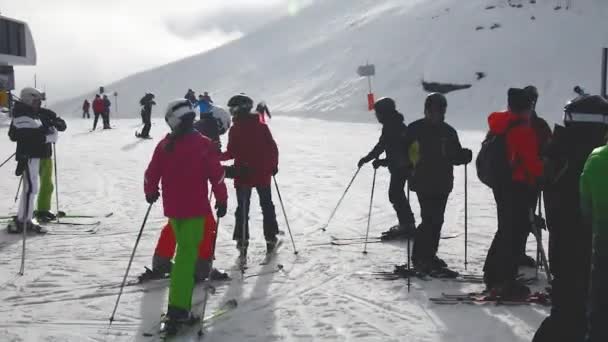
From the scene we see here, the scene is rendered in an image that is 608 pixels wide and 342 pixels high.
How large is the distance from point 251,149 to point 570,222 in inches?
158

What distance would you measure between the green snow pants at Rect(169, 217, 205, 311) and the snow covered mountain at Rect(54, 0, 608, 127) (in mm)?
24706

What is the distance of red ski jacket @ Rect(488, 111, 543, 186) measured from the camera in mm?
5328

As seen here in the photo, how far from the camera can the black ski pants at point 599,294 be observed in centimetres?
309

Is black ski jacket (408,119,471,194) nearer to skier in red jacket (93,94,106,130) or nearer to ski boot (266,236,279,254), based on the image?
ski boot (266,236,279,254)

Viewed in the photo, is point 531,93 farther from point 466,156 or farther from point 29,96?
point 29,96

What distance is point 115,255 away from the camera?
25.2 feet

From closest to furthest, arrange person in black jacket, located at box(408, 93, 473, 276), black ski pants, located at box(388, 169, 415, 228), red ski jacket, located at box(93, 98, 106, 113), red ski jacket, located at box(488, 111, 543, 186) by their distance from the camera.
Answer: red ski jacket, located at box(488, 111, 543, 186), person in black jacket, located at box(408, 93, 473, 276), black ski pants, located at box(388, 169, 415, 228), red ski jacket, located at box(93, 98, 106, 113)

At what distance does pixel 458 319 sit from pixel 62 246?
508cm

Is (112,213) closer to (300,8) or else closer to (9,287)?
(9,287)

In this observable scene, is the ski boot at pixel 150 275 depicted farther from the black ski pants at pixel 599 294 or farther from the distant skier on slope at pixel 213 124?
the black ski pants at pixel 599 294

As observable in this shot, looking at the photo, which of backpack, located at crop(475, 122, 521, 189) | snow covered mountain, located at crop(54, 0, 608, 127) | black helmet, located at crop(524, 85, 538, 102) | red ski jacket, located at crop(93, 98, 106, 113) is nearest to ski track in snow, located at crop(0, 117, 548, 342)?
backpack, located at crop(475, 122, 521, 189)

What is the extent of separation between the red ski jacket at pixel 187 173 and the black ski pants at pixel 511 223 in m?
2.47

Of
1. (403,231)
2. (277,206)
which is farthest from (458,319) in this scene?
(277,206)

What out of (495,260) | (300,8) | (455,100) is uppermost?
(300,8)
